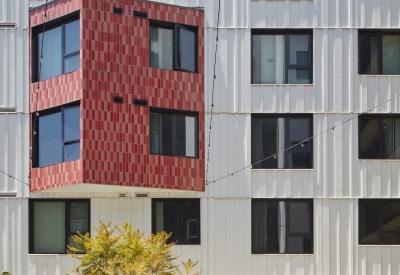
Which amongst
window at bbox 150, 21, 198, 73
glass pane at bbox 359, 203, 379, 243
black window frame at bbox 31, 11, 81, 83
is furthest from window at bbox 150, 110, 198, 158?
glass pane at bbox 359, 203, 379, 243

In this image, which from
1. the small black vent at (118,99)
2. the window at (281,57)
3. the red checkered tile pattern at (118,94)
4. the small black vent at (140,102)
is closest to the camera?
the red checkered tile pattern at (118,94)

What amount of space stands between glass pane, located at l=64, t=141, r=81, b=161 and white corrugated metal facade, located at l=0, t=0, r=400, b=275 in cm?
132

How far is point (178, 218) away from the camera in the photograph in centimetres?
2009

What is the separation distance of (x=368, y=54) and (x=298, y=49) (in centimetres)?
199

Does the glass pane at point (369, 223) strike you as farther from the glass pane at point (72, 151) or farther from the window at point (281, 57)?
the glass pane at point (72, 151)

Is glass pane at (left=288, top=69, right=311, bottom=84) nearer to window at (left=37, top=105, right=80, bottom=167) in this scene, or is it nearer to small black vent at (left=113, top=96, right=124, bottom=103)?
small black vent at (left=113, top=96, right=124, bottom=103)

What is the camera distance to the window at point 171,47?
19.9 m

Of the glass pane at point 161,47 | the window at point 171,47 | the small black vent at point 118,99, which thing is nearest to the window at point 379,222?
the window at point 171,47

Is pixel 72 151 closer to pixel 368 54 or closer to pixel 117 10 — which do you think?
pixel 117 10

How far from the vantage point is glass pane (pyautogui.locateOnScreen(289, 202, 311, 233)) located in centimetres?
2008

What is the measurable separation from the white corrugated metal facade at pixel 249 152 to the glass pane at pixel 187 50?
0.41 m

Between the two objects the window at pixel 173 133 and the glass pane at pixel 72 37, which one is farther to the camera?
the window at pixel 173 133

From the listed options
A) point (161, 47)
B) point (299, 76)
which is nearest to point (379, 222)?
point (299, 76)

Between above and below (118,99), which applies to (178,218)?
below
